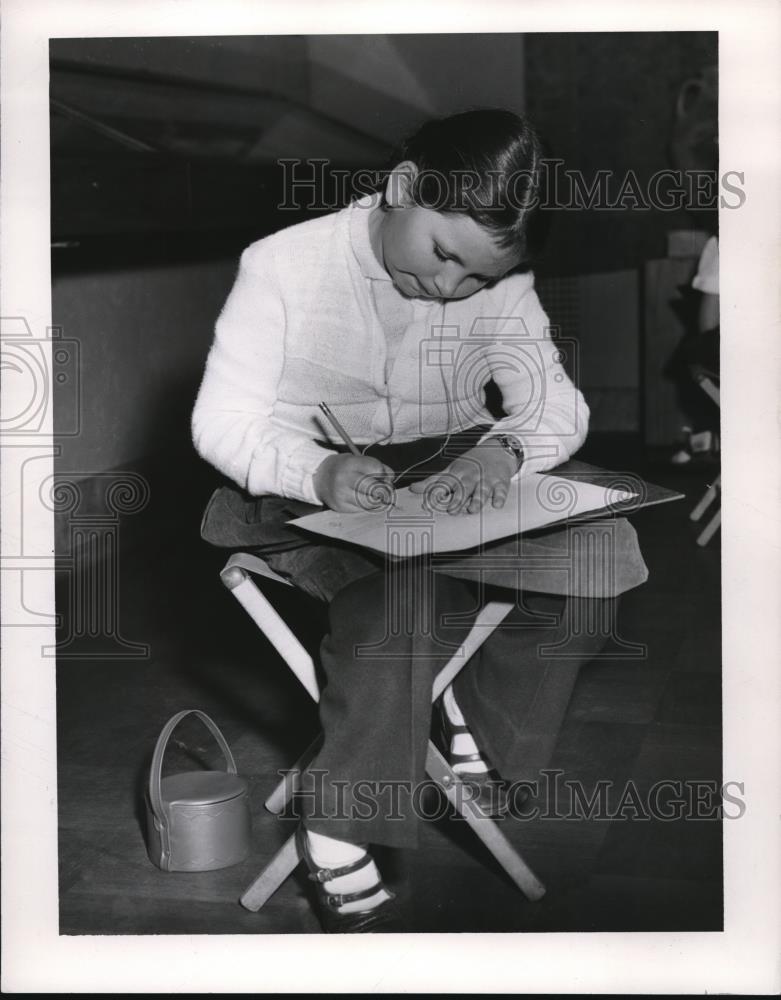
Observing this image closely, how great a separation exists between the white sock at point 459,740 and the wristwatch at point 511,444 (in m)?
0.45

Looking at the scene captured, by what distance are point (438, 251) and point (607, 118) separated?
522cm

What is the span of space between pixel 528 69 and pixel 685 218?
1.16 metres

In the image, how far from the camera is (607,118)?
6.53 m

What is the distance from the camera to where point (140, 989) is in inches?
65.5

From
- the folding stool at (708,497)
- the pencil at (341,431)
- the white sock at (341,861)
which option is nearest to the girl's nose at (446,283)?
the pencil at (341,431)

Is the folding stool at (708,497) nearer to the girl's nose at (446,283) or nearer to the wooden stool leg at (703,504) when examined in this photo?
the wooden stool leg at (703,504)

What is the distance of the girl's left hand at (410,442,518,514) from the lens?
174cm

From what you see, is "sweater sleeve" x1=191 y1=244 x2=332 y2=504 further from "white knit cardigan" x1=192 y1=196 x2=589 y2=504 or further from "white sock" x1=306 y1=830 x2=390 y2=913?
"white sock" x1=306 y1=830 x2=390 y2=913

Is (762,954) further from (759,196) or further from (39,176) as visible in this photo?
(39,176)

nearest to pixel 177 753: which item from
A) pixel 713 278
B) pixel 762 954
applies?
pixel 762 954

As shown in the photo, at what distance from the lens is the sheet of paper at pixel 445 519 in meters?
1.61

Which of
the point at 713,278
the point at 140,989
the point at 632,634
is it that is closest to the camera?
the point at 140,989

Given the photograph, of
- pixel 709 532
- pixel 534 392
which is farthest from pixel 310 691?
pixel 709 532

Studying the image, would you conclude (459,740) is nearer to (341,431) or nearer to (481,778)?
(481,778)
